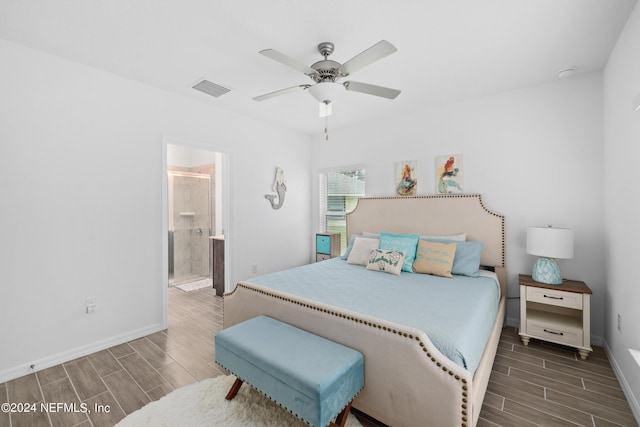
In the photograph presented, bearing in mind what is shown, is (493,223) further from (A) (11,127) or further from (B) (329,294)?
(A) (11,127)

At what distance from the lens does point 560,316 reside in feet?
9.11

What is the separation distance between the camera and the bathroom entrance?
539 cm

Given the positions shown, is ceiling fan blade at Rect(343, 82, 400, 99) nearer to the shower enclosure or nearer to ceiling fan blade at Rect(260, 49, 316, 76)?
ceiling fan blade at Rect(260, 49, 316, 76)

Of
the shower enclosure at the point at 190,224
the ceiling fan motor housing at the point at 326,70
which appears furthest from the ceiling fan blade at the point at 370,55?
the shower enclosure at the point at 190,224

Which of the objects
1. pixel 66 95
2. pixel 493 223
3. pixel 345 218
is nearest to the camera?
pixel 66 95

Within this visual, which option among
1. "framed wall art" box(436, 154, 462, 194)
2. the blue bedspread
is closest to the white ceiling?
"framed wall art" box(436, 154, 462, 194)

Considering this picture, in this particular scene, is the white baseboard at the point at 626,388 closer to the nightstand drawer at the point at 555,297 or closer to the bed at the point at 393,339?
the nightstand drawer at the point at 555,297

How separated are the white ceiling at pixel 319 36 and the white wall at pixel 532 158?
0.31m

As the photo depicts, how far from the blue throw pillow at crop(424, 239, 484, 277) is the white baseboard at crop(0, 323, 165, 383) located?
3224 mm

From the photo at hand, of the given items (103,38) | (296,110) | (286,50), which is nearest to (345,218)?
(296,110)

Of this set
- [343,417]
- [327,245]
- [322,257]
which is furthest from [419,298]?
[322,257]

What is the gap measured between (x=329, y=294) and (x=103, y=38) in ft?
8.74

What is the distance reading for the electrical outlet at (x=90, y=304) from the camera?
2609 mm

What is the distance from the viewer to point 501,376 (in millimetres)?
2209
